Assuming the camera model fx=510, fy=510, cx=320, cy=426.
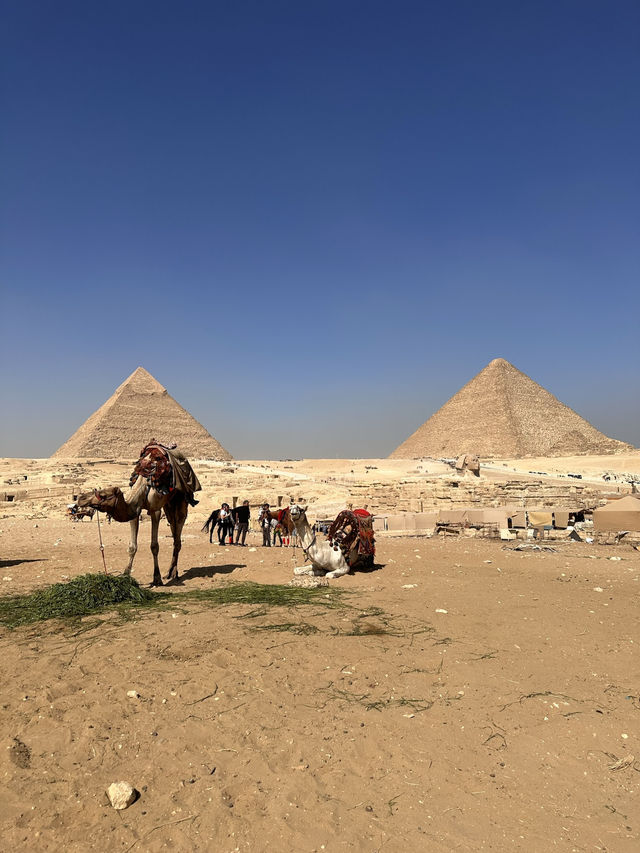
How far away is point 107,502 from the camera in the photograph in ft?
21.0

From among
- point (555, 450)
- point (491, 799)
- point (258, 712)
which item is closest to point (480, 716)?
point (491, 799)

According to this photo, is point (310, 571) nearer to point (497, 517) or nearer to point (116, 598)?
point (116, 598)

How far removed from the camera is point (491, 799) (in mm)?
2439

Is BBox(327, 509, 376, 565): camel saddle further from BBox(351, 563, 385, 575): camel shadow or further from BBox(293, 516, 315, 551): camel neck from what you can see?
BBox(293, 516, 315, 551): camel neck

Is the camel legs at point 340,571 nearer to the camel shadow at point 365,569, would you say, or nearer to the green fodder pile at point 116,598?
the camel shadow at point 365,569

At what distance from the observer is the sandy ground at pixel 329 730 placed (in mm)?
2238

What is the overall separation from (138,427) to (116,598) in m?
98.4

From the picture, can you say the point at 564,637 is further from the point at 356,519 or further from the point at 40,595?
the point at 40,595

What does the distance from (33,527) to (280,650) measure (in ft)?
44.0

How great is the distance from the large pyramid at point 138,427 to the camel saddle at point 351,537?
271ft

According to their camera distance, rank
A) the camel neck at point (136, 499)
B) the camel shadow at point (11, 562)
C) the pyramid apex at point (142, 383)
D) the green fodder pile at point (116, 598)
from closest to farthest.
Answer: the green fodder pile at point (116, 598) < the camel neck at point (136, 499) < the camel shadow at point (11, 562) < the pyramid apex at point (142, 383)

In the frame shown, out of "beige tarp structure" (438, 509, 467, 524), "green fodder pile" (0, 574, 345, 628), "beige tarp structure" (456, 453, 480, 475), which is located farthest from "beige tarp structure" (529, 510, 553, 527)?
"beige tarp structure" (456, 453, 480, 475)

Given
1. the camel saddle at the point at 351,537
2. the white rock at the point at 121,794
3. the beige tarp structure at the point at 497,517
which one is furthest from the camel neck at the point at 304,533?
the beige tarp structure at the point at 497,517

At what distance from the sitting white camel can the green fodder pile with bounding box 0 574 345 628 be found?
0.87m
